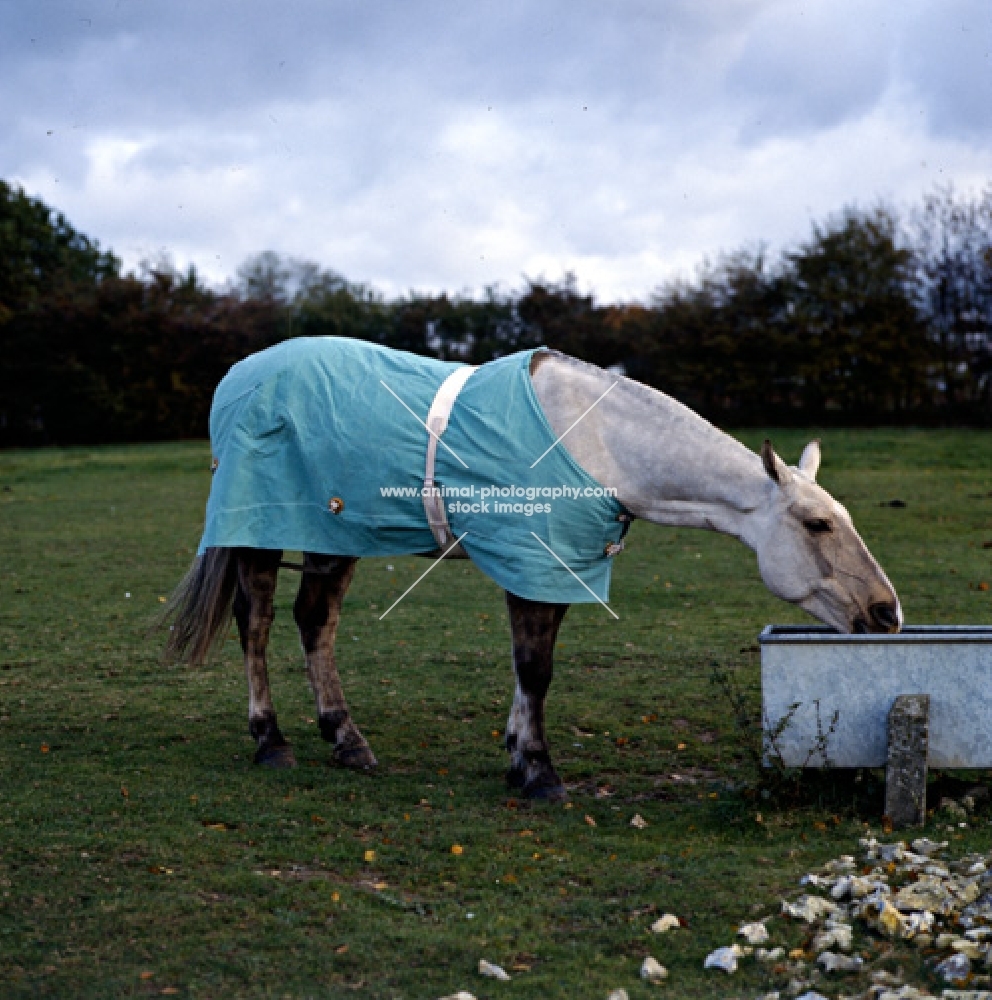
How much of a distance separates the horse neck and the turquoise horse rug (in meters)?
0.10

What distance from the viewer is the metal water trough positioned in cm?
466

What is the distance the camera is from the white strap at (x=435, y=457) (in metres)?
5.27

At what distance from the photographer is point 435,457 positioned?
525 centimetres

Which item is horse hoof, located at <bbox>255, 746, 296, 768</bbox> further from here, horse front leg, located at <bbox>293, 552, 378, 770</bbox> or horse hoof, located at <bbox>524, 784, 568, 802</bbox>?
horse hoof, located at <bbox>524, 784, 568, 802</bbox>

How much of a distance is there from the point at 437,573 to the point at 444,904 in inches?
303

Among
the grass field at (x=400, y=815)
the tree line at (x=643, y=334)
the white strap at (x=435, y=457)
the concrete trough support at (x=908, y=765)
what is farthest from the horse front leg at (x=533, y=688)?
the tree line at (x=643, y=334)

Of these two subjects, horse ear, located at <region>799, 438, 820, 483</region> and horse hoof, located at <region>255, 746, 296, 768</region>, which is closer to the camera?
horse ear, located at <region>799, 438, 820, 483</region>

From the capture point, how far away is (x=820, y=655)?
15.4 feet

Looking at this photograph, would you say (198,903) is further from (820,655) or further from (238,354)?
(238,354)

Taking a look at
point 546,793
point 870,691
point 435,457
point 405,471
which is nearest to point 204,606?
point 405,471

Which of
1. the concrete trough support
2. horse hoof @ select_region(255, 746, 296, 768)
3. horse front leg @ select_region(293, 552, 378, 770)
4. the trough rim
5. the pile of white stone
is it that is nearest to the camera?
the pile of white stone

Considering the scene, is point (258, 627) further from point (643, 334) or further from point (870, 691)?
point (643, 334)

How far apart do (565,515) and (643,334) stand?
2439 centimetres

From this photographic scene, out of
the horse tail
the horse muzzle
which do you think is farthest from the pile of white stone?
the horse tail
